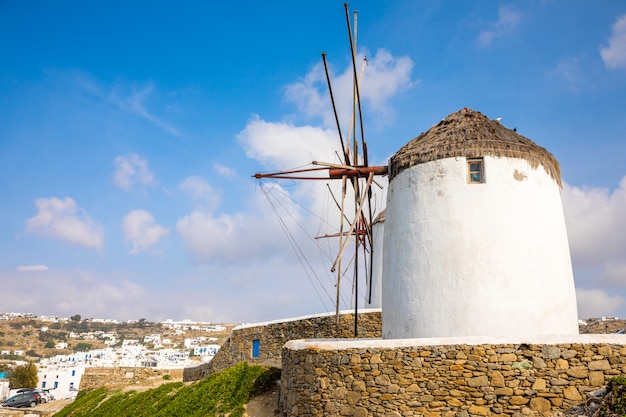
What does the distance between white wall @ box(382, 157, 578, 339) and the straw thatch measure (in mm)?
232

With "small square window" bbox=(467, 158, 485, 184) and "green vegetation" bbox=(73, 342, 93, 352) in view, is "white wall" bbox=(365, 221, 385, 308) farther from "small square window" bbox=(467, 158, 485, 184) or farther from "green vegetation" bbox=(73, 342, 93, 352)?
"green vegetation" bbox=(73, 342, 93, 352)

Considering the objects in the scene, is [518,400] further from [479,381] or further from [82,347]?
[82,347]

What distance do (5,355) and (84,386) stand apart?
2647 inches

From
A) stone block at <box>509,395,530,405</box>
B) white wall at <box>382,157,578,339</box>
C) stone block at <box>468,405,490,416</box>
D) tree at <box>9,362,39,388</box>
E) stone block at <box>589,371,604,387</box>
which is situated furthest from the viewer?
tree at <box>9,362,39,388</box>

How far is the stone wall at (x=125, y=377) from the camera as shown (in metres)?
25.0

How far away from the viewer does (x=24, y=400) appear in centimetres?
3119

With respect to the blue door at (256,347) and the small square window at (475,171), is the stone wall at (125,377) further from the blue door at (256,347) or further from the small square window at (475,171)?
the small square window at (475,171)

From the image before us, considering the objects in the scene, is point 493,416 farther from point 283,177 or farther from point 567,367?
point 283,177

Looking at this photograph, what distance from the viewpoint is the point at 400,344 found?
920 centimetres

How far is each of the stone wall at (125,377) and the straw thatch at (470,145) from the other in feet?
61.3

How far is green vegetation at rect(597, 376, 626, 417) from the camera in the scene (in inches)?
268

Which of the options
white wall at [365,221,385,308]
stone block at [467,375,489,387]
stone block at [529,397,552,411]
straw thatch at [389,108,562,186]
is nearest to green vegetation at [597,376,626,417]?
stone block at [529,397,552,411]

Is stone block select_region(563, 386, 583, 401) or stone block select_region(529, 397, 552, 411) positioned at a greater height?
stone block select_region(563, 386, 583, 401)

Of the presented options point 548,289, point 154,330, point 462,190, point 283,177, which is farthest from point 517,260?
point 154,330
